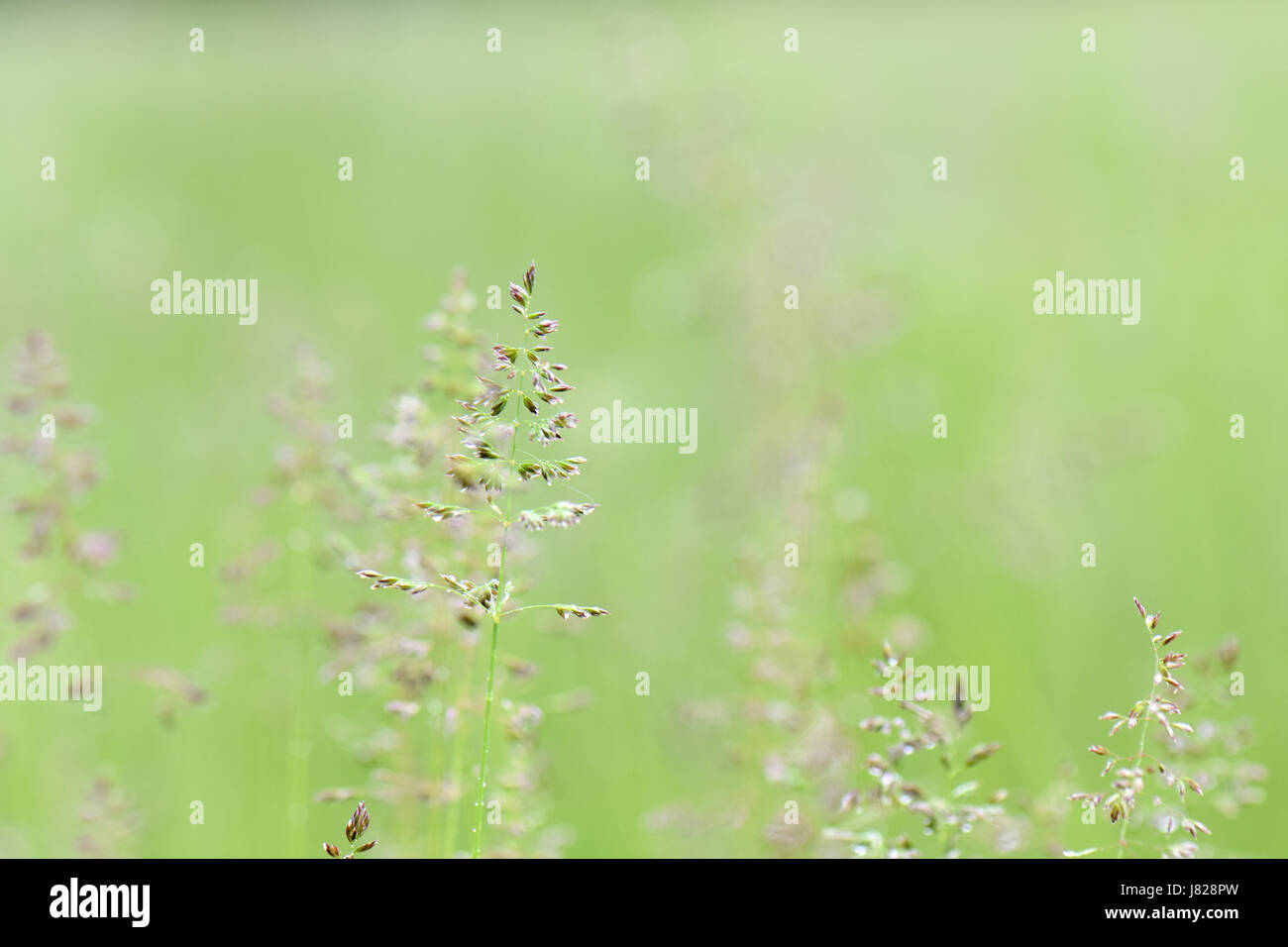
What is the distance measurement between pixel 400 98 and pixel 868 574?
31.4 ft

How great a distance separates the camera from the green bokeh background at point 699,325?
453 centimetres

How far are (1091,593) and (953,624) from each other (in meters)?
0.73

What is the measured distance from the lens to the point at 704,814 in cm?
349

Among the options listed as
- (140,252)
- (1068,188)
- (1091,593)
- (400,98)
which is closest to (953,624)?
(1091,593)

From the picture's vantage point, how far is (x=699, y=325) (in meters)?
5.06

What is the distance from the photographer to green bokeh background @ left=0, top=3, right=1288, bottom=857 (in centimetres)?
453

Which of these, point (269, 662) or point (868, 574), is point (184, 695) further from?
point (868, 574)
